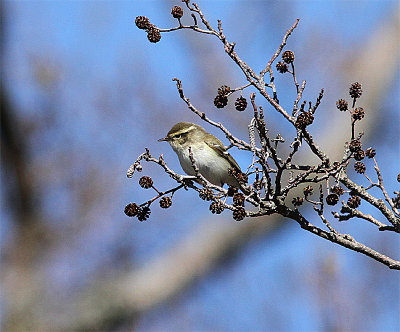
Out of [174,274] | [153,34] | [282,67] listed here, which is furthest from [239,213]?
[174,274]

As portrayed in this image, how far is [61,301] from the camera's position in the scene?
354 inches

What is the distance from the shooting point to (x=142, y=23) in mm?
2521

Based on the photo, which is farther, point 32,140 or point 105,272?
point 105,272

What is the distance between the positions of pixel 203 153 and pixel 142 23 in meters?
1.98

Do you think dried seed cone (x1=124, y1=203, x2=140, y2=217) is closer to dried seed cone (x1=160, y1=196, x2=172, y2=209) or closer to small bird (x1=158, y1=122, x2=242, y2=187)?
dried seed cone (x1=160, y1=196, x2=172, y2=209)

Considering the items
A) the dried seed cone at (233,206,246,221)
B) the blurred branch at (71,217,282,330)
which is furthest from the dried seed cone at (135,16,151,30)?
the blurred branch at (71,217,282,330)

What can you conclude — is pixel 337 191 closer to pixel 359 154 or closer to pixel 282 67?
pixel 359 154

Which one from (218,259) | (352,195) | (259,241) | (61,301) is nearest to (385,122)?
(259,241)

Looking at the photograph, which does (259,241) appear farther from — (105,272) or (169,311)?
(105,272)

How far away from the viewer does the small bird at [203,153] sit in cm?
432

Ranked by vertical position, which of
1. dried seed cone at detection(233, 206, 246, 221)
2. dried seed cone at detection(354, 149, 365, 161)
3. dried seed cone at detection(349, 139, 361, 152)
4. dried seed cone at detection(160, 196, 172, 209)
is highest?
dried seed cone at detection(160, 196, 172, 209)

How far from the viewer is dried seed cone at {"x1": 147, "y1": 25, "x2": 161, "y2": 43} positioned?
8.29 ft

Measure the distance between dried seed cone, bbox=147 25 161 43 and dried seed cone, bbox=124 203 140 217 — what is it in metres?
0.69

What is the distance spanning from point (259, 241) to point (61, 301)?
306 centimetres
